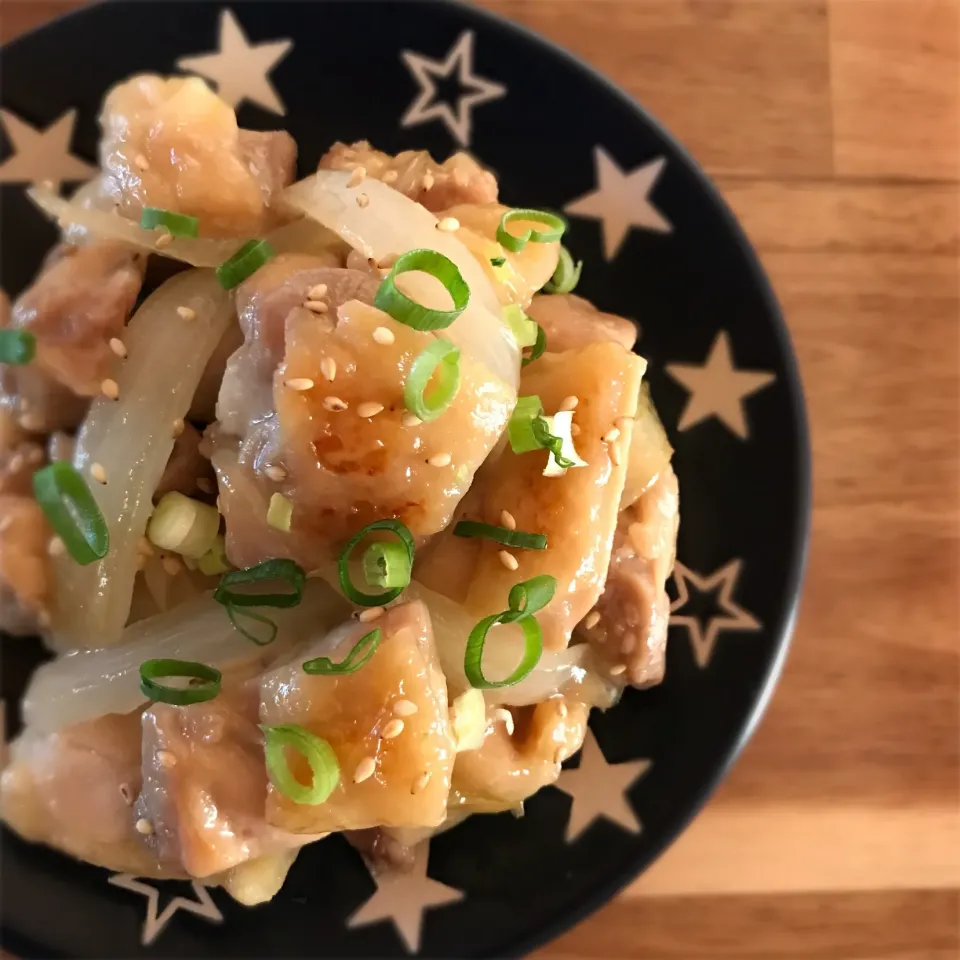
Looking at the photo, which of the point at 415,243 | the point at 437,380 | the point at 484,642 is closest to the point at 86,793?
the point at 484,642

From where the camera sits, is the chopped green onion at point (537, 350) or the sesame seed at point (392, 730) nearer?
the sesame seed at point (392, 730)

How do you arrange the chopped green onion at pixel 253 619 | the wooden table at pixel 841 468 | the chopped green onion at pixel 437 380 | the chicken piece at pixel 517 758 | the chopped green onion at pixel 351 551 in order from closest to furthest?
the chopped green onion at pixel 437 380 → the chopped green onion at pixel 351 551 → the chopped green onion at pixel 253 619 → the chicken piece at pixel 517 758 → the wooden table at pixel 841 468

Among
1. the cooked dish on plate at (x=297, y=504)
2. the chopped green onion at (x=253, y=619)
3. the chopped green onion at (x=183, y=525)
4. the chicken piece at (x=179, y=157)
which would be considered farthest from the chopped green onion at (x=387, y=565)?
the chicken piece at (x=179, y=157)

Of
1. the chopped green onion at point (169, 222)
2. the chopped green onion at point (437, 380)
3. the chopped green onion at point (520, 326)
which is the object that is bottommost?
the chopped green onion at point (520, 326)

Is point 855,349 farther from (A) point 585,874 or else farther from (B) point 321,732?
(B) point 321,732

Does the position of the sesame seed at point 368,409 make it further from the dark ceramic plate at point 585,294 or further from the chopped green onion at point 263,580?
the dark ceramic plate at point 585,294

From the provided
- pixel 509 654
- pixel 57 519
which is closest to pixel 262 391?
pixel 57 519
